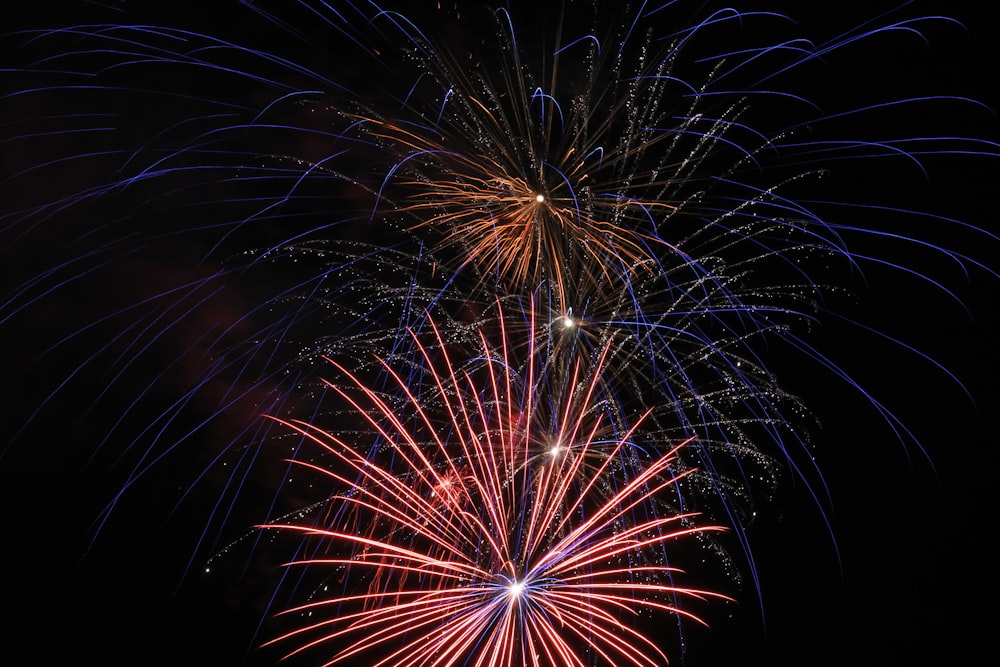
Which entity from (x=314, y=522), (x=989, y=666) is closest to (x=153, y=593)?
(x=314, y=522)

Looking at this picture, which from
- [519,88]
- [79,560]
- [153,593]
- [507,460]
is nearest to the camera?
[519,88]

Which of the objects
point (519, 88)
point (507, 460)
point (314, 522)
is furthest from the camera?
point (314, 522)

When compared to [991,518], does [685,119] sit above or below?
above

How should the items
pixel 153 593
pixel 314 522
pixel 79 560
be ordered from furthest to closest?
pixel 153 593 < pixel 79 560 < pixel 314 522

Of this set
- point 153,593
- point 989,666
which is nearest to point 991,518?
point 989,666

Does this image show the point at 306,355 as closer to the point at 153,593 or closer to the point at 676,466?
the point at 676,466

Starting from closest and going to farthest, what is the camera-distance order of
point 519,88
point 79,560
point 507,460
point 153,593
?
point 519,88 < point 507,460 < point 79,560 < point 153,593

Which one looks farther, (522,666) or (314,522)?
(314,522)

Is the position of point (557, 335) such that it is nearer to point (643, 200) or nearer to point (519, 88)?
point (643, 200)

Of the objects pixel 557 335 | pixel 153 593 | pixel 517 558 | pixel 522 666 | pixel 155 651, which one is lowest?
pixel 155 651
